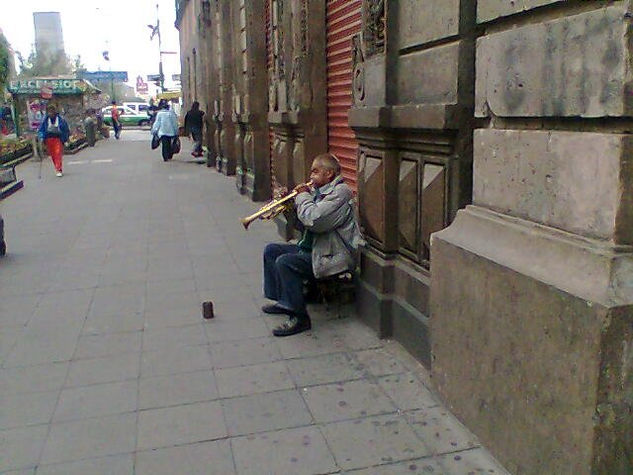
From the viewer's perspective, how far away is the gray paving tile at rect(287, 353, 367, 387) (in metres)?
4.06

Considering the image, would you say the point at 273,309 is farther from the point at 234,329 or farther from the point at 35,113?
the point at 35,113

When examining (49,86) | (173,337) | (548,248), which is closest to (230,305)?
(173,337)

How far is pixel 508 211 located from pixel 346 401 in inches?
57.1

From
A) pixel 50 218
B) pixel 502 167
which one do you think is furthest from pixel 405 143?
pixel 50 218

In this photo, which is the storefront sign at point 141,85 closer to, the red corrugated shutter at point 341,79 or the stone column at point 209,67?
the stone column at point 209,67

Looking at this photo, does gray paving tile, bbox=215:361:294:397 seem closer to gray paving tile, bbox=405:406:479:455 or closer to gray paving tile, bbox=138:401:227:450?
gray paving tile, bbox=138:401:227:450

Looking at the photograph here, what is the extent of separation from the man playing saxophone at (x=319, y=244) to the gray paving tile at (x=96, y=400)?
1241 millimetres

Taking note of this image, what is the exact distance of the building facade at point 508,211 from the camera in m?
2.42

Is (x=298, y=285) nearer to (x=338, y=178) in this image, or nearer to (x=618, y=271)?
(x=338, y=178)

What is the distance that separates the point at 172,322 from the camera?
17.0ft

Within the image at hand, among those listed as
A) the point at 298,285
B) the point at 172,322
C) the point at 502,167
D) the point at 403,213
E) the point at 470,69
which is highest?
the point at 470,69

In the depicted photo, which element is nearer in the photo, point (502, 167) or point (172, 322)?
point (502, 167)

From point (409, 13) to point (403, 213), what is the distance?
1.29 meters

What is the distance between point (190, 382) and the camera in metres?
4.07
